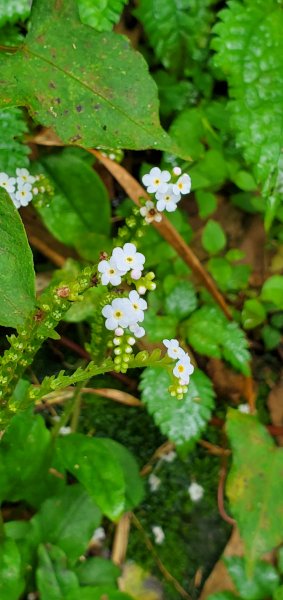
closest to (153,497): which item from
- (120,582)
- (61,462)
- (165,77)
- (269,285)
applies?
(120,582)

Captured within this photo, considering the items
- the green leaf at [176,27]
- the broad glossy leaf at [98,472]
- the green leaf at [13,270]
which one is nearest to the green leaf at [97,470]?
the broad glossy leaf at [98,472]

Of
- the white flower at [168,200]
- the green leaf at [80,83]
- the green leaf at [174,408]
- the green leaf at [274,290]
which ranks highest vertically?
the green leaf at [80,83]

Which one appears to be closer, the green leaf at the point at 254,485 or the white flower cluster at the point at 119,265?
the white flower cluster at the point at 119,265

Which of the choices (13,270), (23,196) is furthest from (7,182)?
(13,270)

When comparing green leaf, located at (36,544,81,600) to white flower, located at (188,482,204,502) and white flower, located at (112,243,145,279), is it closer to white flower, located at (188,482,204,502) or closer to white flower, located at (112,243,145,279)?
white flower, located at (188,482,204,502)

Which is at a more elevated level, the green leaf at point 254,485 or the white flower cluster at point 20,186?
the white flower cluster at point 20,186

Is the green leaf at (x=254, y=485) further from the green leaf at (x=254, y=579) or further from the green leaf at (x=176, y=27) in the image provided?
the green leaf at (x=176, y=27)
